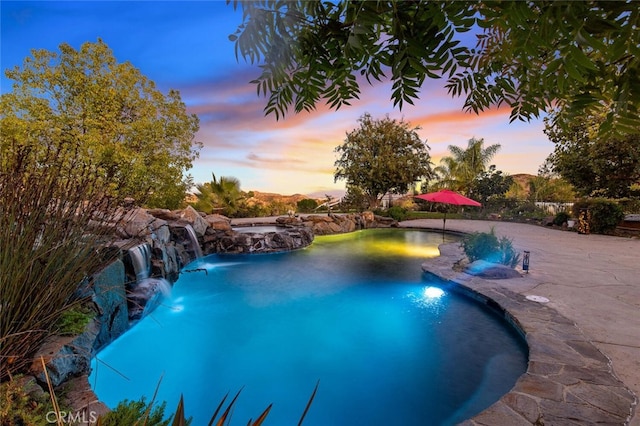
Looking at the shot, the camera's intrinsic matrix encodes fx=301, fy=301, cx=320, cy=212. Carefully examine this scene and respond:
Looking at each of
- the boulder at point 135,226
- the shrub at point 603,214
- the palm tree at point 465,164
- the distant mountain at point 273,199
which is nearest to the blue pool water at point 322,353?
the boulder at point 135,226

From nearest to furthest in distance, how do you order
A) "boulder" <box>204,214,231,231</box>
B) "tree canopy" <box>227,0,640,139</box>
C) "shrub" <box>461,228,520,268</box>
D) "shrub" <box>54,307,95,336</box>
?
"tree canopy" <box>227,0,640,139</box>, "shrub" <box>54,307,95,336</box>, "shrub" <box>461,228,520,268</box>, "boulder" <box>204,214,231,231</box>

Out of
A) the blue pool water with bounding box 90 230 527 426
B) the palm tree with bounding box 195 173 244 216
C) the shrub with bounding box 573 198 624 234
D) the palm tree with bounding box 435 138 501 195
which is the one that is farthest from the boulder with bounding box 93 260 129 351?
the palm tree with bounding box 435 138 501 195

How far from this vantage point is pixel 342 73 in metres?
1.12

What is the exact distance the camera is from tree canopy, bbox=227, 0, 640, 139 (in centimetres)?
74

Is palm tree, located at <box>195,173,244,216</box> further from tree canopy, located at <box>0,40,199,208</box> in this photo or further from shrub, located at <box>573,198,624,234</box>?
shrub, located at <box>573,198,624,234</box>

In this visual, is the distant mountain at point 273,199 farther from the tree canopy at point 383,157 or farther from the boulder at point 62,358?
the boulder at point 62,358

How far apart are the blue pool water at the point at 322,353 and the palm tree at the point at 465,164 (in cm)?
2236

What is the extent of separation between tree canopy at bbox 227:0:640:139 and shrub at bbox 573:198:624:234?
15.3 meters

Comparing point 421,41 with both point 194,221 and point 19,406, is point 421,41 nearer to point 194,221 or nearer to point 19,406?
point 19,406

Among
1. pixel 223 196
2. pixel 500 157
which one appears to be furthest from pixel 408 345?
pixel 500 157

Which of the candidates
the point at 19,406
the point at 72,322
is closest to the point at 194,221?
the point at 72,322

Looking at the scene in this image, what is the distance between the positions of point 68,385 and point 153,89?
13.8m

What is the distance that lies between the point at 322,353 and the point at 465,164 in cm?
2853

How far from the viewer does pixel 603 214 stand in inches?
488
